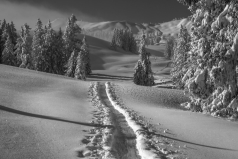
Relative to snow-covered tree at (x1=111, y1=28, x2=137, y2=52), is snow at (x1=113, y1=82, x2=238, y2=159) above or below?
below

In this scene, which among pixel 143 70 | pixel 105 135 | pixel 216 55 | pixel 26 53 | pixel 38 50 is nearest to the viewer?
pixel 105 135

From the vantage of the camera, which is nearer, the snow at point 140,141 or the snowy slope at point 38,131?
the snowy slope at point 38,131

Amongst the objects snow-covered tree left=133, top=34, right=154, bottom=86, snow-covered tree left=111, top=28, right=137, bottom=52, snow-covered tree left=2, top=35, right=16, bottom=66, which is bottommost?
snow-covered tree left=133, top=34, right=154, bottom=86

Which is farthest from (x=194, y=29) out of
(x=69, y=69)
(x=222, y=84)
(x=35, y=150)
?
(x=69, y=69)

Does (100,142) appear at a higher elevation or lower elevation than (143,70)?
lower

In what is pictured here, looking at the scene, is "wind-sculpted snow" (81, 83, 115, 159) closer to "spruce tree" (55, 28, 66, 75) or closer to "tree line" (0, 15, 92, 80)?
→ "tree line" (0, 15, 92, 80)

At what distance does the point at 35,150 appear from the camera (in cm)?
751

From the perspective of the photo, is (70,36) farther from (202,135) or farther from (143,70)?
(202,135)

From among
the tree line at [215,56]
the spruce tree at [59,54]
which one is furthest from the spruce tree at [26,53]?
the tree line at [215,56]

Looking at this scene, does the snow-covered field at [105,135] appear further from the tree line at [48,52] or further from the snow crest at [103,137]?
the tree line at [48,52]

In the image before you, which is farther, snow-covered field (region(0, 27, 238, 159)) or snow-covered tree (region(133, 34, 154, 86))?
snow-covered tree (region(133, 34, 154, 86))

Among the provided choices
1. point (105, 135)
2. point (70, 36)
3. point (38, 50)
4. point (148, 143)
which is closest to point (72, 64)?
point (70, 36)

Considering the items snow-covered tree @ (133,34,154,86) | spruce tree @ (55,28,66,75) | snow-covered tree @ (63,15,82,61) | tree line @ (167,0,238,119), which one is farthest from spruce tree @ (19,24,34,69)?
tree line @ (167,0,238,119)

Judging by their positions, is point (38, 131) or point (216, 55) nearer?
point (38, 131)
